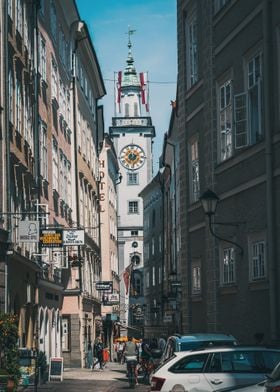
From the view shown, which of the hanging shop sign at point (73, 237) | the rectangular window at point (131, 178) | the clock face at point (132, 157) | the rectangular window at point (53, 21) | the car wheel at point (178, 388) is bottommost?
the car wheel at point (178, 388)

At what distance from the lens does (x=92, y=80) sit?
6400 cm

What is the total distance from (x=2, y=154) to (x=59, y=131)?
55.6ft

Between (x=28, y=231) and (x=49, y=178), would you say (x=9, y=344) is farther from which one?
(x=49, y=178)

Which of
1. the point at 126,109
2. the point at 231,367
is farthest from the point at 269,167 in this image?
the point at 126,109

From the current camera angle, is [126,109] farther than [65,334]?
Yes

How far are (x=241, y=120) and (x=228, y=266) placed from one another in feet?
12.1

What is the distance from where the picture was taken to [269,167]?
62.7 feet

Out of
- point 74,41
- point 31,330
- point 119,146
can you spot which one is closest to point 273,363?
point 31,330

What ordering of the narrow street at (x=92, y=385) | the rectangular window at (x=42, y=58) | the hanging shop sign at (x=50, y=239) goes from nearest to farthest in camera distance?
1. the narrow street at (x=92, y=385)
2. the hanging shop sign at (x=50, y=239)
3. the rectangular window at (x=42, y=58)

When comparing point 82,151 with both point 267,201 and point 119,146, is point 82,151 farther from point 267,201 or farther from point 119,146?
point 119,146

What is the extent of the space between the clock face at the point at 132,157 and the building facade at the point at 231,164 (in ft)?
309

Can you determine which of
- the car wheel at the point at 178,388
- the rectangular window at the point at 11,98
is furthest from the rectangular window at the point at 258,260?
the rectangular window at the point at 11,98

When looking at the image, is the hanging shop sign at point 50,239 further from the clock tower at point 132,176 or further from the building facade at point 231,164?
the clock tower at point 132,176

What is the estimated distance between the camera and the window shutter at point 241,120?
21375 millimetres
